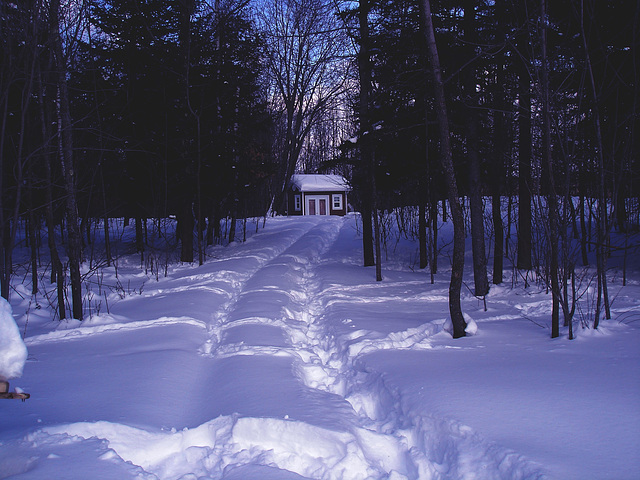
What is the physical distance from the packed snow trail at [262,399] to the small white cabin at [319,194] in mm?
45700

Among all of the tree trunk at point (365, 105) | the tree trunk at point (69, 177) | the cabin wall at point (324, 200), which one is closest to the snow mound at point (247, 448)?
the tree trunk at point (69, 177)

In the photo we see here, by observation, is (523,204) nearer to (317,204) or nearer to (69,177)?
(69,177)

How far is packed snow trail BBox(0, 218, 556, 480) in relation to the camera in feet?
12.2

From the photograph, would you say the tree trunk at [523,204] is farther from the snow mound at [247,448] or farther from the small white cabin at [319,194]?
the small white cabin at [319,194]

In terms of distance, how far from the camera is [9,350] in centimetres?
312

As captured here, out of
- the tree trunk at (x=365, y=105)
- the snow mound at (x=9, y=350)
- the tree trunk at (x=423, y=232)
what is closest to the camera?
the snow mound at (x=9, y=350)

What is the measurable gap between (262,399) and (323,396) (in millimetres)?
722

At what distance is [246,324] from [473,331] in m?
3.97

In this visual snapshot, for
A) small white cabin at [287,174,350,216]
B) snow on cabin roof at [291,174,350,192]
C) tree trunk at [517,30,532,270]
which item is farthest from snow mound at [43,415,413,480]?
small white cabin at [287,174,350,216]

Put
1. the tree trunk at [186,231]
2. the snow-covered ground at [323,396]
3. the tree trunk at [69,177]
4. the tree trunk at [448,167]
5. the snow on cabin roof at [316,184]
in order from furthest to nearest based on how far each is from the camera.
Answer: the snow on cabin roof at [316,184]
the tree trunk at [186,231]
the tree trunk at [69,177]
the tree trunk at [448,167]
the snow-covered ground at [323,396]

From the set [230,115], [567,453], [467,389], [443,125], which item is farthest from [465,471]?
[230,115]

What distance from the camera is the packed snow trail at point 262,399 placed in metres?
3.72

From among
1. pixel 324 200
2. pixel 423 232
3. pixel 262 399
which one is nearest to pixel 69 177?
pixel 262 399

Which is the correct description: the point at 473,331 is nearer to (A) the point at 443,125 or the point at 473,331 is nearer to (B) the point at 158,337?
(A) the point at 443,125
